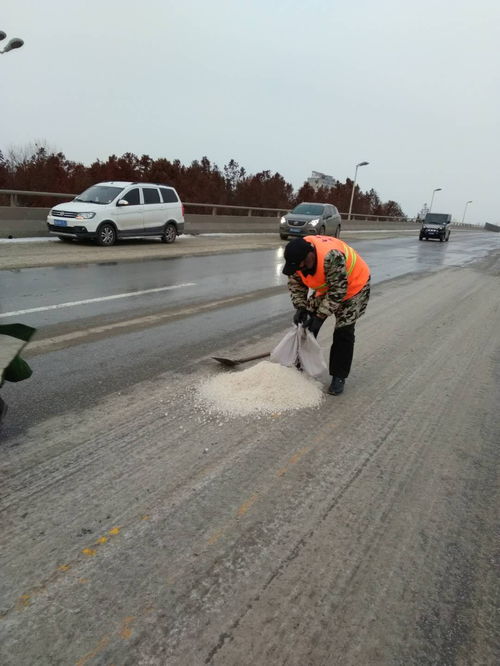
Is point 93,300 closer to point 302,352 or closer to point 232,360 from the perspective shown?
point 232,360

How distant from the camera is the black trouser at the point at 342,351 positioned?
3953mm

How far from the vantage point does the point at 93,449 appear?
9.53 ft

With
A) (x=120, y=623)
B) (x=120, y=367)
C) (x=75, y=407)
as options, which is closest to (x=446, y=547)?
(x=120, y=623)

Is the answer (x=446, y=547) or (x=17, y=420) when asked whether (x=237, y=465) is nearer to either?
(x=446, y=547)

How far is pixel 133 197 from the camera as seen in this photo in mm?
14070

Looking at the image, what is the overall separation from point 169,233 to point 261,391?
13084 millimetres

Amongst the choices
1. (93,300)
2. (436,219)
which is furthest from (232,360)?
(436,219)

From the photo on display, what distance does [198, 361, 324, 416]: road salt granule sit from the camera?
362cm

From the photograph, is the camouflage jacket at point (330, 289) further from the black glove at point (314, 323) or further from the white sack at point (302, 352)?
the white sack at point (302, 352)

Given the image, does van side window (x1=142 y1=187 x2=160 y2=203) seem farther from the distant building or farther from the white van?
the distant building

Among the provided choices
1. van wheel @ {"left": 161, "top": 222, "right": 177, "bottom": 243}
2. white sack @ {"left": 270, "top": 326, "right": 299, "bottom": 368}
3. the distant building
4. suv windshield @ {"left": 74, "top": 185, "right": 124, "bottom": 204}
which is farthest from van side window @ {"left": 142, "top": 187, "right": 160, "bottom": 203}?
the distant building

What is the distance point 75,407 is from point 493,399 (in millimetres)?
3550

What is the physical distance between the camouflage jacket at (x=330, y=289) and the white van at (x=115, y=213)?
10.5 m

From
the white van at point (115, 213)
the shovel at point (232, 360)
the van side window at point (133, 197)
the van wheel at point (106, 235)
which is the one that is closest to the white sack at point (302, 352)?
the shovel at point (232, 360)
